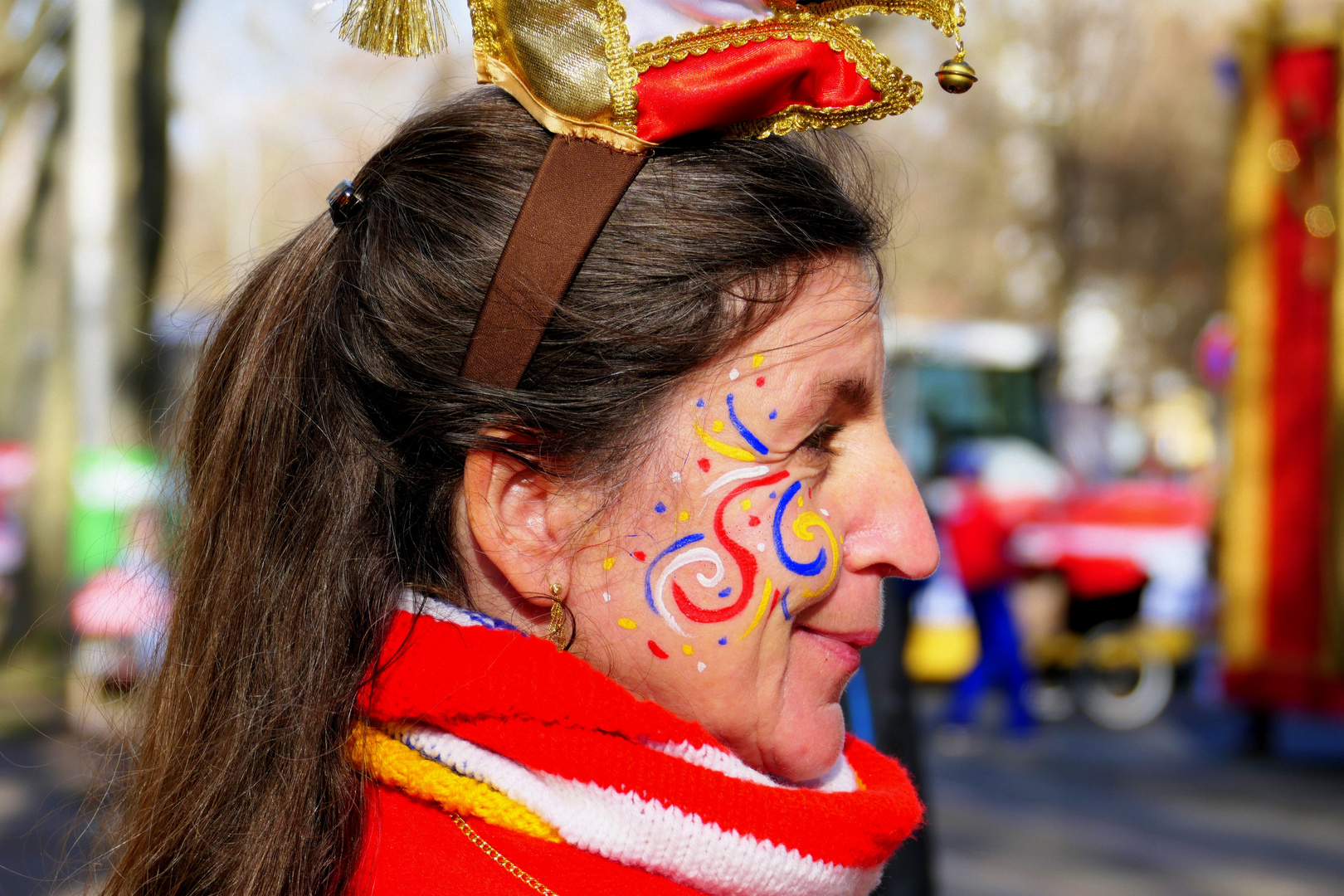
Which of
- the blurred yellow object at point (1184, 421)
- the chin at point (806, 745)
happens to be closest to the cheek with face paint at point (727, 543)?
the chin at point (806, 745)

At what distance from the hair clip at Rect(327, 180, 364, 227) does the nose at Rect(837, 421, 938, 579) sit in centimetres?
63

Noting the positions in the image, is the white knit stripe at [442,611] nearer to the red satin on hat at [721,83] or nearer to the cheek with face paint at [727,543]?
the cheek with face paint at [727,543]

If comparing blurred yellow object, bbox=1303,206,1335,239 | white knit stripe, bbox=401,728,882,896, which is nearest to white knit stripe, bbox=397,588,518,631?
white knit stripe, bbox=401,728,882,896

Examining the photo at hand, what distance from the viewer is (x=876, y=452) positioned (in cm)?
143

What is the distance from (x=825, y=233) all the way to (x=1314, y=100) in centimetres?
745

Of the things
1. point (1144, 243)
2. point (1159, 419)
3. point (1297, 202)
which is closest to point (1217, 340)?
point (1297, 202)

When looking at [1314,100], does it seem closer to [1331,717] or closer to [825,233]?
[1331,717]

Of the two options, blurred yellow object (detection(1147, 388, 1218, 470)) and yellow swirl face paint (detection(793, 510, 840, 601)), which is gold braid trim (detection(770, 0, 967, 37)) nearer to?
yellow swirl face paint (detection(793, 510, 840, 601))

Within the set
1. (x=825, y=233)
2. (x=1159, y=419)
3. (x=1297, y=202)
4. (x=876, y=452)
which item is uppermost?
(x=825, y=233)

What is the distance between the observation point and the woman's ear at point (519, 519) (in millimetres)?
1368

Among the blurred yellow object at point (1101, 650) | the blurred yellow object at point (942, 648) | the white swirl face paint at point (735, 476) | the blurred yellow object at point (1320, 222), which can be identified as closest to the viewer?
the white swirl face paint at point (735, 476)

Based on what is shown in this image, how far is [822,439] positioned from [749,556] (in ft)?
0.55

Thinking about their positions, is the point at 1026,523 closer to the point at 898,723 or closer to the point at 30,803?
the point at 30,803

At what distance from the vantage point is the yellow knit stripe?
128 centimetres
